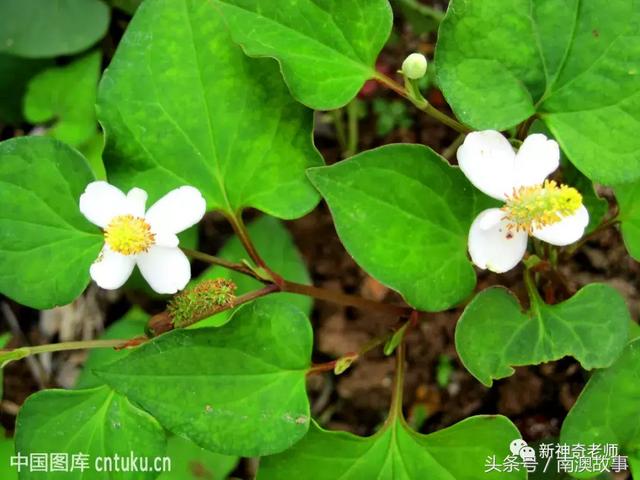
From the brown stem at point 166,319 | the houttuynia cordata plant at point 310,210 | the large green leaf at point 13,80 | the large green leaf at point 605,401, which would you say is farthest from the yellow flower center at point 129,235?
the large green leaf at point 13,80

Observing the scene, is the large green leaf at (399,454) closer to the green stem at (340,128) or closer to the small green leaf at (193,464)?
the small green leaf at (193,464)

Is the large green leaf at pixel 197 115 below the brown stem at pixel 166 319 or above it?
above

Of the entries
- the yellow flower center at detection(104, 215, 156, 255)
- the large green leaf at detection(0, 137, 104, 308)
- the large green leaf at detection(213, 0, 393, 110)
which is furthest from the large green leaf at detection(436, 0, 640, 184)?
the large green leaf at detection(0, 137, 104, 308)

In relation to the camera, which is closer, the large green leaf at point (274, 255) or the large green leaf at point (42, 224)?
the large green leaf at point (42, 224)

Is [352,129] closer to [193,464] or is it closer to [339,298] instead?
[339,298]

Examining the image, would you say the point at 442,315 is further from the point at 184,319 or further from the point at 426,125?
the point at 184,319

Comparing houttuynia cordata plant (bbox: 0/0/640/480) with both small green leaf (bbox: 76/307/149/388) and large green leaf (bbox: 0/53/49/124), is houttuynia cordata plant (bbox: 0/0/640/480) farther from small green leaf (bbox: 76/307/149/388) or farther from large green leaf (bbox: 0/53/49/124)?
large green leaf (bbox: 0/53/49/124)

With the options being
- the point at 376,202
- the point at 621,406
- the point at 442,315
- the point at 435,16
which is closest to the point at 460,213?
the point at 376,202
